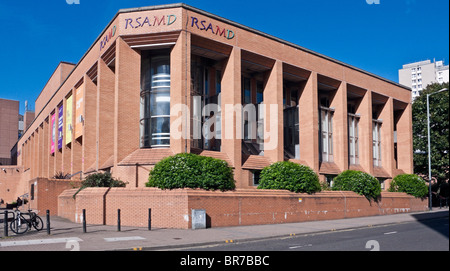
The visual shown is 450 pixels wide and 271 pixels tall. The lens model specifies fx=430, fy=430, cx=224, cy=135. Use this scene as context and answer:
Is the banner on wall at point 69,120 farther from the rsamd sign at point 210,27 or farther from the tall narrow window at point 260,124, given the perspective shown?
the rsamd sign at point 210,27

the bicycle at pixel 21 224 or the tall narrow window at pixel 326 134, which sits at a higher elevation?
the tall narrow window at pixel 326 134

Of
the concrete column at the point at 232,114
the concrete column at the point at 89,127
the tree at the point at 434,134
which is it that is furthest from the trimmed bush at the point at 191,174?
the tree at the point at 434,134

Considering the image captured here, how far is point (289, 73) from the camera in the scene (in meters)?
32.0

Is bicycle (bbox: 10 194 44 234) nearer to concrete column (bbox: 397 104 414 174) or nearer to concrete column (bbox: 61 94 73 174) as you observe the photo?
concrete column (bbox: 61 94 73 174)

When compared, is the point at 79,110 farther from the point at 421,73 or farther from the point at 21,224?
the point at 421,73

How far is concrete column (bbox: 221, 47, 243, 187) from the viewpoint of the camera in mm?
26281

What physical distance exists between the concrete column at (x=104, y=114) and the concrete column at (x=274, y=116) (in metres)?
10.6

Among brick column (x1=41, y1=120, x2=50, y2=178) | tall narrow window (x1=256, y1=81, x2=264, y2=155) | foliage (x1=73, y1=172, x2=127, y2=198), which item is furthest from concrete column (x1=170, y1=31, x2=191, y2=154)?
brick column (x1=41, y1=120, x2=50, y2=178)

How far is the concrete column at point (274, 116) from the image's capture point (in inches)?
1137

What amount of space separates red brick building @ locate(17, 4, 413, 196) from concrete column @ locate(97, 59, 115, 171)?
0.23 ft

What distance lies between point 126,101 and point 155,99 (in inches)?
86.8

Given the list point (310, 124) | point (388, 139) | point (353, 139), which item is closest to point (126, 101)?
point (310, 124)

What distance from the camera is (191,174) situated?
19.8 m
